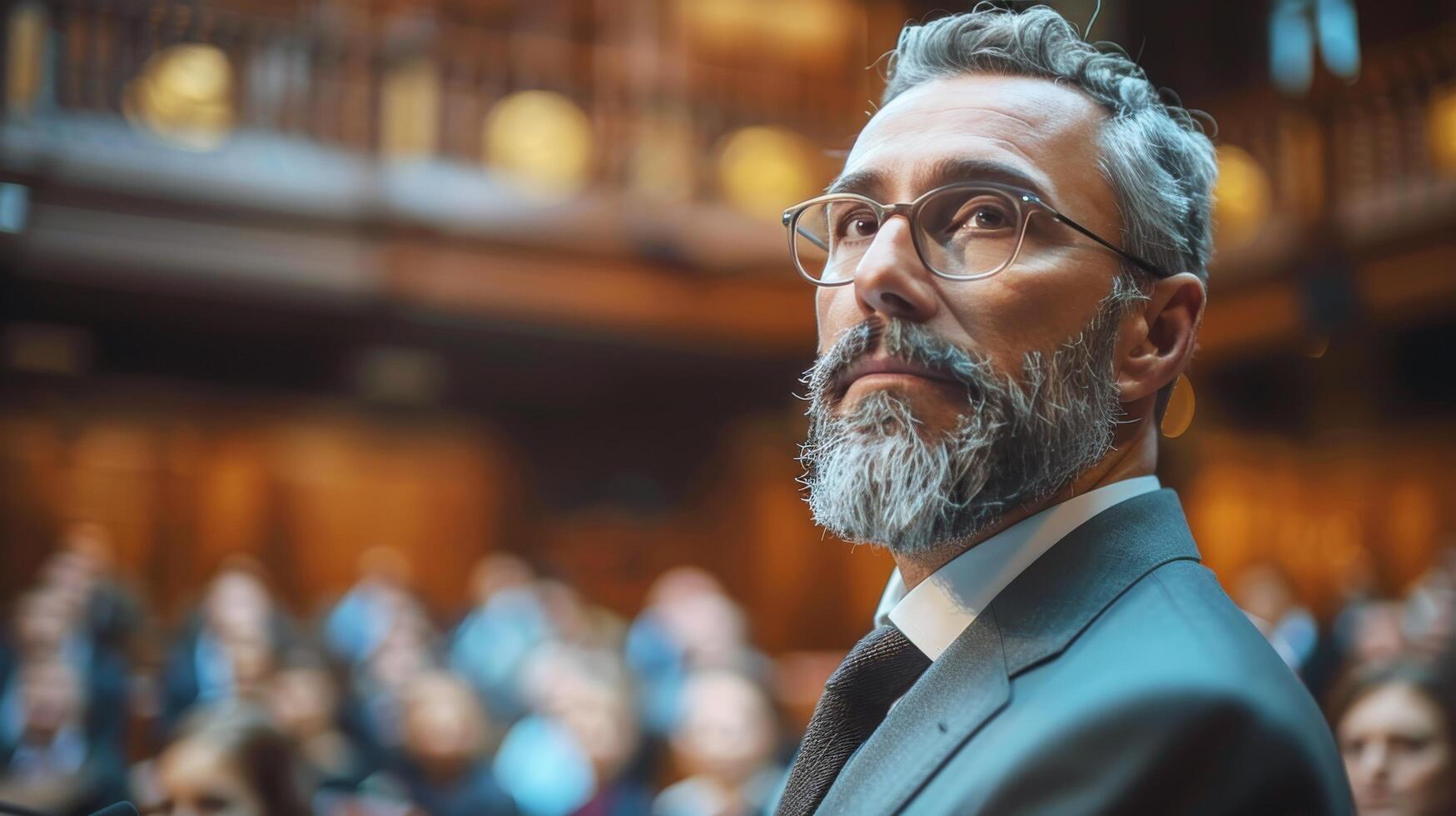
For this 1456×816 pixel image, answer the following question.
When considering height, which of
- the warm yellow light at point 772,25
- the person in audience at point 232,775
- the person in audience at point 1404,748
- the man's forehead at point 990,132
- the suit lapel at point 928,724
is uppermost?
the warm yellow light at point 772,25

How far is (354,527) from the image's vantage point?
388 inches

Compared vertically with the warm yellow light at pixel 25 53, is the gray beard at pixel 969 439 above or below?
below

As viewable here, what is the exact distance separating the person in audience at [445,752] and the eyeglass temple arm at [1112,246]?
352 centimetres

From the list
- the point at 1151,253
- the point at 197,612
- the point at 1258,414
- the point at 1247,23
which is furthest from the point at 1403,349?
the point at 1151,253

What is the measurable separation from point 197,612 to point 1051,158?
555cm

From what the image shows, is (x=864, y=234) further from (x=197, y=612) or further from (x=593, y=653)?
(x=197, y=612)

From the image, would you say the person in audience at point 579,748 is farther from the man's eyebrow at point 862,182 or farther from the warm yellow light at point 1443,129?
the warm yellow light at point 1443,129

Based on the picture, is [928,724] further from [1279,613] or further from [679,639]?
[1279,613]

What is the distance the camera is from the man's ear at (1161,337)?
1.23 metres

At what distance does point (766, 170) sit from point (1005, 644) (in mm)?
7847

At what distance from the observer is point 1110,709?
88 centimetres

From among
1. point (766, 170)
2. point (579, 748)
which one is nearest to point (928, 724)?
point (579, 748)

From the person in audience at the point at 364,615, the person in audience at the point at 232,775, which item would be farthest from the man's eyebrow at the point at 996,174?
the person in audience at the point at 364,615

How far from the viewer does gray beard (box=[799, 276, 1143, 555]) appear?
113 cm
